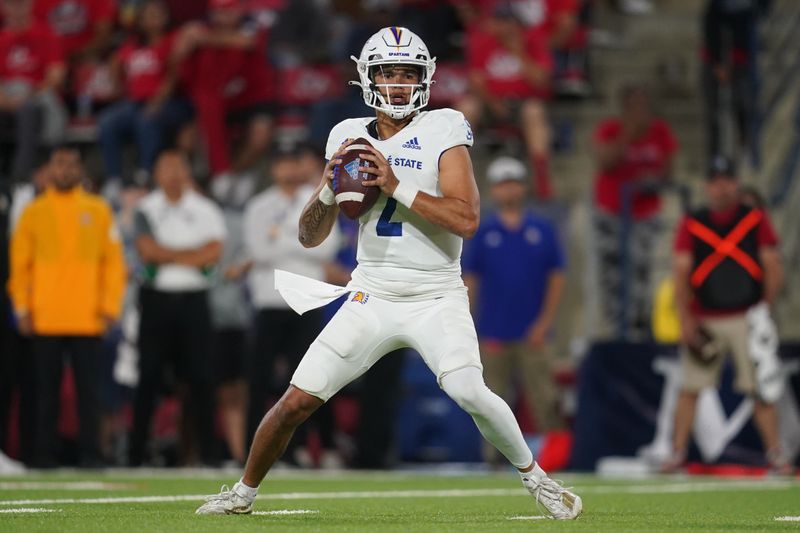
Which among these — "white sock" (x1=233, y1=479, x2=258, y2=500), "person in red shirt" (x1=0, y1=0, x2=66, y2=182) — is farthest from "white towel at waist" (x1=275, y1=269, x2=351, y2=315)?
"person in red shirt" (x1=0, y1=0, x2=66, y2=182)

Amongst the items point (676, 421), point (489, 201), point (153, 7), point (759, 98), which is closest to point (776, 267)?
point (676, 421)

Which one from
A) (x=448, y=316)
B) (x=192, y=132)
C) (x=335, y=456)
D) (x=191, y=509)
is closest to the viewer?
(x=448, y=316)

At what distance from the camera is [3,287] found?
1135cm

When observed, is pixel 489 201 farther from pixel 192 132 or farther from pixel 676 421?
pixel 676 421

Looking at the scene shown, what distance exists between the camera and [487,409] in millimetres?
6281

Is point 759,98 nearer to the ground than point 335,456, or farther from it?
farther from it

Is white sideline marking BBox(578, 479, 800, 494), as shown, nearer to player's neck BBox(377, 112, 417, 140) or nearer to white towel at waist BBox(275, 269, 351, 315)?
white towel at waist BBox(275, 269, 351, 315)

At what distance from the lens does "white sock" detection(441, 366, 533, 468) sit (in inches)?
246

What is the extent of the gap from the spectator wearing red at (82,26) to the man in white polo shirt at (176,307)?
17.5 feet

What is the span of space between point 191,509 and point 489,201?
847 cm

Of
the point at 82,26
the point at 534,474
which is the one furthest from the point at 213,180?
the point at 534,474

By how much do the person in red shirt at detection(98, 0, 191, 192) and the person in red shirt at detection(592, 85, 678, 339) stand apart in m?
4.25

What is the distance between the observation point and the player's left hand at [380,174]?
6.30m

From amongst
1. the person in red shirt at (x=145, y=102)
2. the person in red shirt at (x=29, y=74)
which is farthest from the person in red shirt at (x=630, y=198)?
the person in red shirt at (x=29, y=74)
